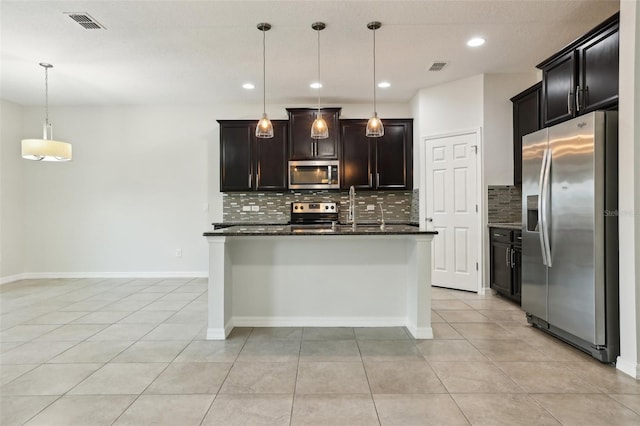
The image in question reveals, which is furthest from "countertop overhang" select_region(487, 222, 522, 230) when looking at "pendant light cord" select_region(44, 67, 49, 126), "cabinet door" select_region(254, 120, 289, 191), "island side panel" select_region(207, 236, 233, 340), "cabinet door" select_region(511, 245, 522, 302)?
"pendant light cord" select_region(44, 67, 49, 126)

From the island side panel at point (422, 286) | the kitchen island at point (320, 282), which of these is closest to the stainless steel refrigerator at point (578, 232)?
the island side panel at point (422, 286)

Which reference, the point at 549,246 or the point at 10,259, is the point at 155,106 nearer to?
the point at 10,259

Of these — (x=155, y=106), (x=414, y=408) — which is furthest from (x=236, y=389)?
(x=155, y=106)

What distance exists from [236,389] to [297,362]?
0.52m

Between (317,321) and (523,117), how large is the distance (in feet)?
11.3

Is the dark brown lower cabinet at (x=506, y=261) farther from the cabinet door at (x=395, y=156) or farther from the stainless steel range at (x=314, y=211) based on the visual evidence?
the stainless steel range at (x=314, y=211)

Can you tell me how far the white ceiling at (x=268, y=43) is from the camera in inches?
121

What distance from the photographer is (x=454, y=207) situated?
492 cm

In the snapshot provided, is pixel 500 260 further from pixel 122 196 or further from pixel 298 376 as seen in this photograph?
pixel 122 196

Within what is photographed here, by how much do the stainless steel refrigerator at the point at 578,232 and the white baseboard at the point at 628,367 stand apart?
7 centimetres

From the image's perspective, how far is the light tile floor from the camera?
1939 millimetres

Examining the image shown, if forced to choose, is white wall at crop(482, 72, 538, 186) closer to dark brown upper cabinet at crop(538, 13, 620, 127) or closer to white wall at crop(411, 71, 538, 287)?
white wall at crop(411, 71, 538, 287)

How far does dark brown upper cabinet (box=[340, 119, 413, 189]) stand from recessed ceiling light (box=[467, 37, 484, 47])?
72.8 inches

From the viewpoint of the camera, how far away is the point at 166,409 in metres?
2.00
